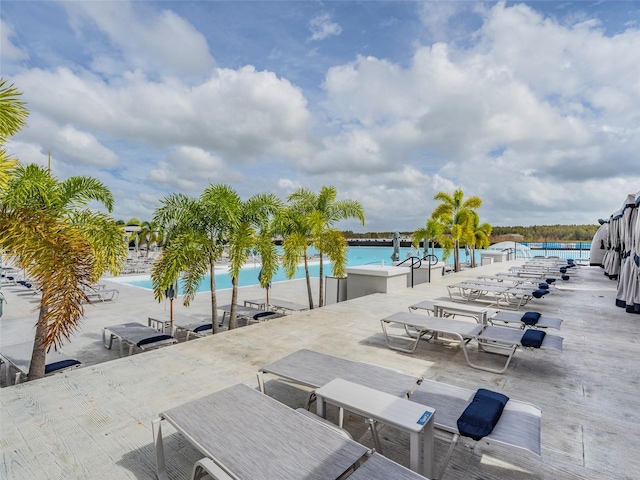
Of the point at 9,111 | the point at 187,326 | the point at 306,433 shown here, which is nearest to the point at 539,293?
the point at 306,433

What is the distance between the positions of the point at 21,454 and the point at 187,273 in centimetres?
467

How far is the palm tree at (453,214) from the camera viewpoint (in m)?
18.4

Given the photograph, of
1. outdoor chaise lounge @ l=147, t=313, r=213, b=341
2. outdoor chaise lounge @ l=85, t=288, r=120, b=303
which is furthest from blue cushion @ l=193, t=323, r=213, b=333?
outdoor chaise lounge @ l=85, t=288, r=120, b=303

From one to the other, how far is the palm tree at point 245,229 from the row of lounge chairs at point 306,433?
4.25 m

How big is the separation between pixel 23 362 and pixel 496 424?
22.5 ft

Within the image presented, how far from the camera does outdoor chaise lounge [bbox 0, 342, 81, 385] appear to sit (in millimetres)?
4965

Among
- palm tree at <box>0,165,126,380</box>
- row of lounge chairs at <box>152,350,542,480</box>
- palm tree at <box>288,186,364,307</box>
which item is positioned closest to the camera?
row of lounge chairs at <box>152,350,542,480</box>

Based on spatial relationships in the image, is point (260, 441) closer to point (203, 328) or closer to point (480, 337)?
point (480, 337)

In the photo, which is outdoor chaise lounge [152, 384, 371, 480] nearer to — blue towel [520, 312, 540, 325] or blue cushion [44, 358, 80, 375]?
blue cushion [44, 358, 80, 375]

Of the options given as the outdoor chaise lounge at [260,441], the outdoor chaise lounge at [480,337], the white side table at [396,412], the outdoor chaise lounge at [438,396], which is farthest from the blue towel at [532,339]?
the outdoor chaise lounge at [260,441]

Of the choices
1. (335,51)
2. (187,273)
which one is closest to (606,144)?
(335,51)

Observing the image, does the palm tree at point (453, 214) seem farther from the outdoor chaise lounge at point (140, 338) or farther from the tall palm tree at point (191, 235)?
the outdoor chaise lounge at point (140, 338)

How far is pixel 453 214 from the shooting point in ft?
61.3

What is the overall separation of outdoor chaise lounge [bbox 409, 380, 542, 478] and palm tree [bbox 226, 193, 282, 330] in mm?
4987
